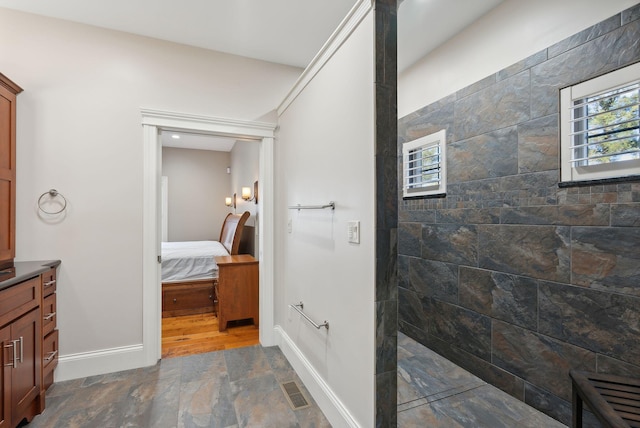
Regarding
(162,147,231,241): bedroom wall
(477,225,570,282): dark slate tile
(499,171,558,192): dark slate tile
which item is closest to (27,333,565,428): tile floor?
(477,225,570,282): dark slate tile

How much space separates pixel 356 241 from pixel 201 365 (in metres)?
1.87

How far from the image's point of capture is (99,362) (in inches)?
92.0

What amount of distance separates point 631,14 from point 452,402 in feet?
7.83

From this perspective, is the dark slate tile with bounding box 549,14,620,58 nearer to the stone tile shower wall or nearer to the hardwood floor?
the stone tile shower wall

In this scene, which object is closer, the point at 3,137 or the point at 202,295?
the point at 3,137

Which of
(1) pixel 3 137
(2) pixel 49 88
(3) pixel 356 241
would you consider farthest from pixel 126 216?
(3) pixel 356 241

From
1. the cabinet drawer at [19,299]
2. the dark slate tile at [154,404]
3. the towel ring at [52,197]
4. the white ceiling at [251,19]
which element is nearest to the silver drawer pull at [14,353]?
the cabinet drawer at [19,299]

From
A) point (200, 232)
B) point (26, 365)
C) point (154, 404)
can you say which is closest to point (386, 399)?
point (154, 404)

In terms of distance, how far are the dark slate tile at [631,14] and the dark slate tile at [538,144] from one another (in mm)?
491

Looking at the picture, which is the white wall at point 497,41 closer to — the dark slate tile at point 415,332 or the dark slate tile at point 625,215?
the dark slate tile at point 625,215

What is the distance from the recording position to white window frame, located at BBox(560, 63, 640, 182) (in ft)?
4.82

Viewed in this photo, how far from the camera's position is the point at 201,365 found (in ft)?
8.13

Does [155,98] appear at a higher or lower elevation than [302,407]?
higher

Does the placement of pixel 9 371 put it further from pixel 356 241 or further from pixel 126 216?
pixel 356 241
